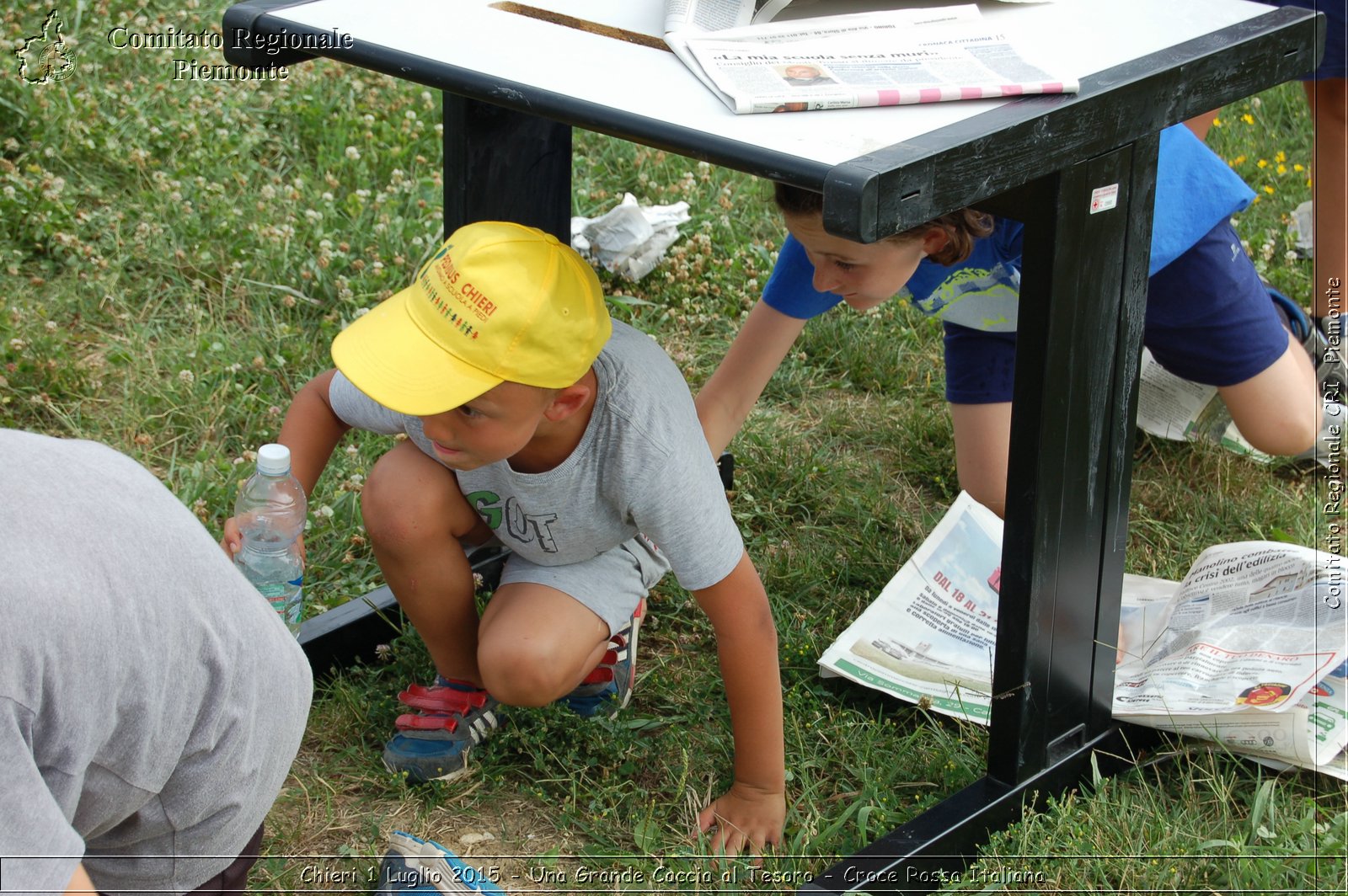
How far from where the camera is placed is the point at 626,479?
70.4 inches

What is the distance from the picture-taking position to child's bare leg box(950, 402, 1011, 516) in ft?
8.43

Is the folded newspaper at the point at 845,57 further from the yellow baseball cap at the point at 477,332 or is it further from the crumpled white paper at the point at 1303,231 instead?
the crumpled white paper at the point at 1303,231

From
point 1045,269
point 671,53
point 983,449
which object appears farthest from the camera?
point 983,449

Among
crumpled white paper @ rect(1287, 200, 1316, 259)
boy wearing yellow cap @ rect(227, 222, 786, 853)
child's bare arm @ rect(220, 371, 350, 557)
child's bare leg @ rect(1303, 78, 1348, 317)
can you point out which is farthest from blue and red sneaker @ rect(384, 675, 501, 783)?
crumpled white paper @ rect(1287, 200, 1316, 259)

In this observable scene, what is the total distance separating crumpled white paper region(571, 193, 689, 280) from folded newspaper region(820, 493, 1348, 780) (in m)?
1.20

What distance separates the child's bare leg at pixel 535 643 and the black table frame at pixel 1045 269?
18.2 inches

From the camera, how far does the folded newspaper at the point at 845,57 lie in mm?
1510

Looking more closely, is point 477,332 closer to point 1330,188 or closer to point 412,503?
point 412,503

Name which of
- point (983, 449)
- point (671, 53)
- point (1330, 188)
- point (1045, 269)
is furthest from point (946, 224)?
point (1330, 188)

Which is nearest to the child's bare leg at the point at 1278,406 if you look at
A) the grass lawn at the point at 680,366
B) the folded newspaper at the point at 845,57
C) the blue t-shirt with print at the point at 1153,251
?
the grass lawn at the point at 680,366

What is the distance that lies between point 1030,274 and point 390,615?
3.95ft

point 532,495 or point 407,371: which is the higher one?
point 407,371

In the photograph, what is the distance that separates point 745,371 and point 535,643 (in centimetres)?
71

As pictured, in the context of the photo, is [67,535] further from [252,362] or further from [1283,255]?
[1283,255]
